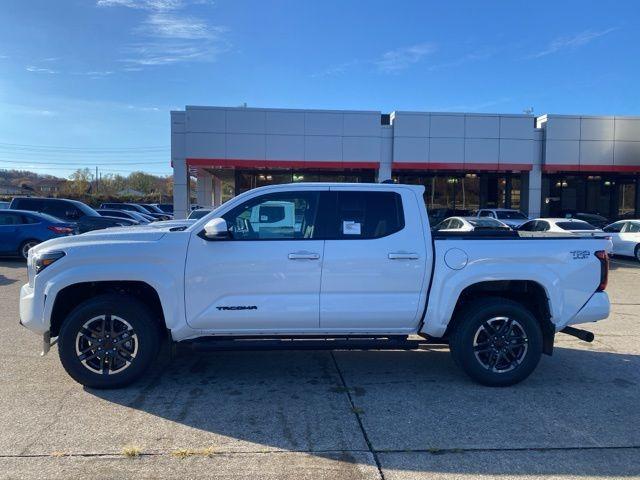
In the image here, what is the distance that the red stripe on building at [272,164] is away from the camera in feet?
81.2

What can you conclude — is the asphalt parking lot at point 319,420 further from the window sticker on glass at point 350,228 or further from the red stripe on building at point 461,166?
the red stripe on building at point 461,166

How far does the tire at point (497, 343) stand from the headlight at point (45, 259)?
12.4 feet

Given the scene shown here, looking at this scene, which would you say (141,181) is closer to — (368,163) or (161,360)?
(368,163)

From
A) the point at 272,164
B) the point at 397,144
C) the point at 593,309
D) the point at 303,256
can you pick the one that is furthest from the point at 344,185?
the point at 397,144

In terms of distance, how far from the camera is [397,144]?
25344mm

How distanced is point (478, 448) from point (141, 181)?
103m

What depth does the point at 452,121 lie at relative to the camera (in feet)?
83.4

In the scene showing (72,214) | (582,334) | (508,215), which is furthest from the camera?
(508,215)

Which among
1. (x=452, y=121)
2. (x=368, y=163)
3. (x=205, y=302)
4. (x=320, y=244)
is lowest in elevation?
(x=205, y=302)

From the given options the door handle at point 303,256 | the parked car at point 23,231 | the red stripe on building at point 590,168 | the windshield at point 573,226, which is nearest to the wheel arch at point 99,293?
the door handle at point 303,256

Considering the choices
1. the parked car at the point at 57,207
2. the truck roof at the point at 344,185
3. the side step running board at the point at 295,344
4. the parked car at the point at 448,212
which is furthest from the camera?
the parked car at the point at 448,212

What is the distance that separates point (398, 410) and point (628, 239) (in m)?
15.7

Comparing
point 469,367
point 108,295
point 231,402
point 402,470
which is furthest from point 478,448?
point 108,295

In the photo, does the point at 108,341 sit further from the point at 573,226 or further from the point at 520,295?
the point at 573,226
